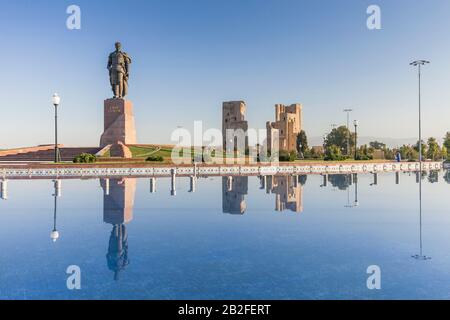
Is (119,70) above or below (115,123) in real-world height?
above

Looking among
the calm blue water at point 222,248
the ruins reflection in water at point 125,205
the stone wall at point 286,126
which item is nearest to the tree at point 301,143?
the stone wall at point 286,126

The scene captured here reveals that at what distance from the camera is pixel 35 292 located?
18.3ft

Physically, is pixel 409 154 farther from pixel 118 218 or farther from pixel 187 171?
pixel 118 218

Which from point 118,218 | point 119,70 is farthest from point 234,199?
point 119,70

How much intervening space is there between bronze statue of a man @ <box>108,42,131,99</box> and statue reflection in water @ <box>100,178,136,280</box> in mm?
23060

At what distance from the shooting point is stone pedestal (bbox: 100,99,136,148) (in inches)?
1542

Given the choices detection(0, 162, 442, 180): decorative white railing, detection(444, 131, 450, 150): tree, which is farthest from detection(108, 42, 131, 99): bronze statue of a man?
detection(444, 131, 450, 150): tree

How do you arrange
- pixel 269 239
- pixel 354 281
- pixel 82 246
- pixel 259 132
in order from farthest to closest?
pixel 259 132 < pixel 269 239 < pixel 82 246 < pixel 354 281

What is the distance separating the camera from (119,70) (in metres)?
39.0

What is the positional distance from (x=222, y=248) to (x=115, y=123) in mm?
34460
